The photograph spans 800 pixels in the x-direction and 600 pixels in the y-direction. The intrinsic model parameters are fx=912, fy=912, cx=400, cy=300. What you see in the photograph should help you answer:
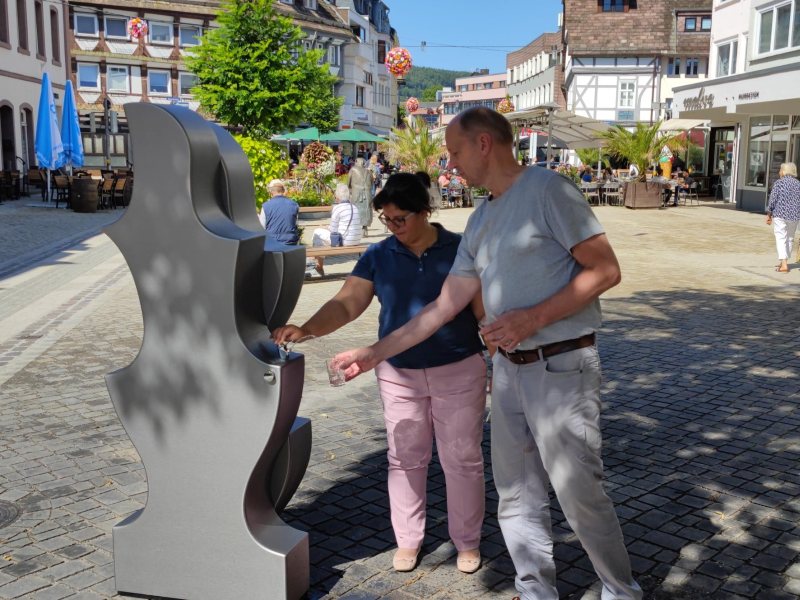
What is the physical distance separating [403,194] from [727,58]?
3182 cm

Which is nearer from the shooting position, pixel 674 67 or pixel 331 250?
pixel 331 250

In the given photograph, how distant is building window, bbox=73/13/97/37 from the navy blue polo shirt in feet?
179

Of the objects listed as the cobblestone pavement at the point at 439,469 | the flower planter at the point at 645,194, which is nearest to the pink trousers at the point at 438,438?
the cobblestone pavement at the point at 439,469

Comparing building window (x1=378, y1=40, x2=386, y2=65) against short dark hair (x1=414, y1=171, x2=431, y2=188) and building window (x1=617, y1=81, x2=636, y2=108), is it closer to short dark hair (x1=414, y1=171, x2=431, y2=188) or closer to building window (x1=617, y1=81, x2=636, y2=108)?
building window (x1=617, y1=81, x2=636, y2=108)

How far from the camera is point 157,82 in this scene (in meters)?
54.7

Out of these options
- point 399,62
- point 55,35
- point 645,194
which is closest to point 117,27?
point 55,35

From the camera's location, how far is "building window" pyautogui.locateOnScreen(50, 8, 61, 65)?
36672 mm

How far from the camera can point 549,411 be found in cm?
299

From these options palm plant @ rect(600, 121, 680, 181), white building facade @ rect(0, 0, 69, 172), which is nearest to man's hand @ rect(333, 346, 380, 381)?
palm plant @ rect(600, 121, 680, 181)

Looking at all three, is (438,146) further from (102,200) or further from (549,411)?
(549,411)

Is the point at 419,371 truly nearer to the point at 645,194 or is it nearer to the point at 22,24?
the point at 645,194

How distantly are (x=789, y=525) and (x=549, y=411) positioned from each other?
188 cm

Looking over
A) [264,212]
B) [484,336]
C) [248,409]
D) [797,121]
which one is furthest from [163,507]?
[797,121]

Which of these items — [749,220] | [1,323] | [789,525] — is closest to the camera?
[789,525]
